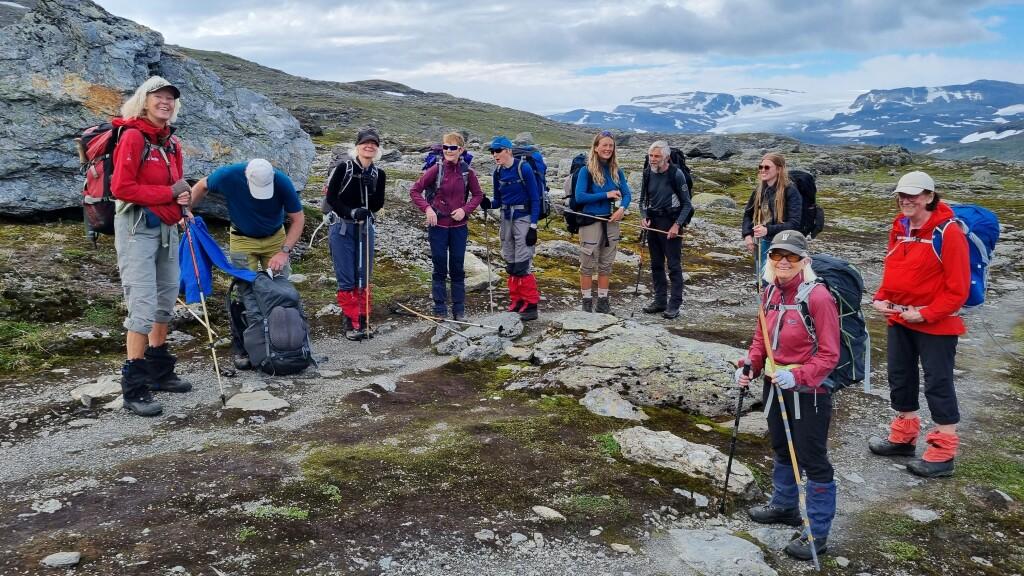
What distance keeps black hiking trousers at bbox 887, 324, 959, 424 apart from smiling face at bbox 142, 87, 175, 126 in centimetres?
901

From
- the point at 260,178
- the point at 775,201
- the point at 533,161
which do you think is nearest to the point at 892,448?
the point at 775,201

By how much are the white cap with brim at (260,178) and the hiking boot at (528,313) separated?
6025mm

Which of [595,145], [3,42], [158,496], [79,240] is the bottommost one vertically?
[158,496]

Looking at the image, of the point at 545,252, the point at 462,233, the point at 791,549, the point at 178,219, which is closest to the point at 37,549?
the point at 178,219

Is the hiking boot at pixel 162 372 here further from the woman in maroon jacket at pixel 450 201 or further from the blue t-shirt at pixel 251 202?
the woman in maroon jacket at pixel 450 201

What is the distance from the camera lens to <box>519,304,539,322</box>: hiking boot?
13.9 meters

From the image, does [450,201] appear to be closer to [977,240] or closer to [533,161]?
[533,161]

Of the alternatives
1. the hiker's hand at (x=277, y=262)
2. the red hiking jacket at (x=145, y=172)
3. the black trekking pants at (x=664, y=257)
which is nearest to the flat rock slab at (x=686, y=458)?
the hiker's hand at (x=277, y=262)

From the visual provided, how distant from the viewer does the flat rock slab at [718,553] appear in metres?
5.62

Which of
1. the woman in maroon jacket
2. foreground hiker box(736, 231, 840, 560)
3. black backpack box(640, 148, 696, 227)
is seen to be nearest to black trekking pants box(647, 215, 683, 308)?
black backpack box(640, 148, 696, 227)

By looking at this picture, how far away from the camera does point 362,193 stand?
11883 mm

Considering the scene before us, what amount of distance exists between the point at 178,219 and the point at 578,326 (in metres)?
6.57

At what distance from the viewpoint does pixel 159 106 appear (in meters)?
7.73

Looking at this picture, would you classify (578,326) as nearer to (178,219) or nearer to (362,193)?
(362,193)
